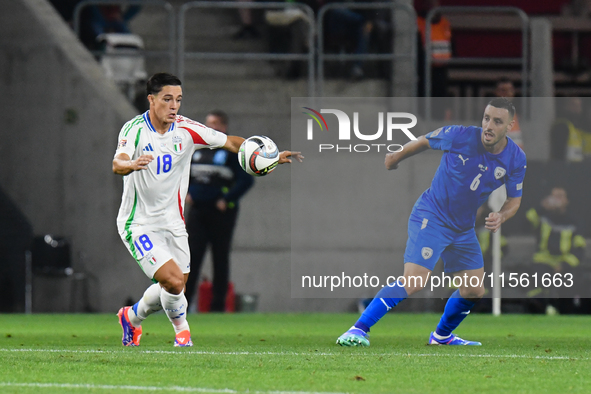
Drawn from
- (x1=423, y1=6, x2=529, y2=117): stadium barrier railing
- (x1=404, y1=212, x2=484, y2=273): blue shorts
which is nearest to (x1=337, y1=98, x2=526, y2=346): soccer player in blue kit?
(x1=404, y1=212, x2=484, y2=273): blue shorts

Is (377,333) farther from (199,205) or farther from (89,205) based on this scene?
(89,205)

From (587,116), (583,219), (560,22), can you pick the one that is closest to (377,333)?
(583,219)

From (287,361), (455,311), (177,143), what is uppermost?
(177,143)

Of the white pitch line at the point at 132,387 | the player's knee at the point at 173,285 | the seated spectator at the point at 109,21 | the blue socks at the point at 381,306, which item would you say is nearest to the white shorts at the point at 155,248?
the player's knee at the point at 173,285

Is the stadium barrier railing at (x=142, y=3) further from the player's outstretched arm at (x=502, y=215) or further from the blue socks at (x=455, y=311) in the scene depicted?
the blue socks at (x=455, y=311)

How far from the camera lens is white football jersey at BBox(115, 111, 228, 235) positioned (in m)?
7.85

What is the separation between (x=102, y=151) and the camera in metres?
14.5

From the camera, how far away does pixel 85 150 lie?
14.5m

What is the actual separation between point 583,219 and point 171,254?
727 cm

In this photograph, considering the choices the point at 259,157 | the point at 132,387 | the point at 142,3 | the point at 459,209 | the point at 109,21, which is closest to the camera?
the point at 132,387

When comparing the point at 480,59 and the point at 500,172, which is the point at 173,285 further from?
the point at 480,59

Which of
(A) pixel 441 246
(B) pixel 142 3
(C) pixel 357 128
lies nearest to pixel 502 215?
(A) pixel 441 246

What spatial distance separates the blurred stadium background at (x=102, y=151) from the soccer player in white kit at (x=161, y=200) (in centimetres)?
580

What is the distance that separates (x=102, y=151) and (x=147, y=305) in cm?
676
